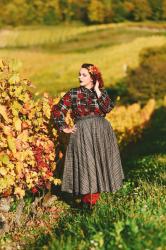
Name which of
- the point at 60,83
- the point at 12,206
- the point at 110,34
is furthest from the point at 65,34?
the point at 12,206

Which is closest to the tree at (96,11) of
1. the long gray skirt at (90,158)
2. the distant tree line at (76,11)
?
the distant tree line at (76,11)

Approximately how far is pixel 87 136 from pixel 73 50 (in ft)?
184

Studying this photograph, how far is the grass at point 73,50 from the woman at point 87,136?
25.5 m

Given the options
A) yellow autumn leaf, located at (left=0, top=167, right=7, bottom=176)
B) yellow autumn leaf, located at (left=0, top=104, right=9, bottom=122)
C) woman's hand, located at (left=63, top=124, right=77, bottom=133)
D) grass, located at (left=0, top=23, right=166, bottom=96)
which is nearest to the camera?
yellow autumn leaf, located at (left=0, top=167, right=7, bottom=176)

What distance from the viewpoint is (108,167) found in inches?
305

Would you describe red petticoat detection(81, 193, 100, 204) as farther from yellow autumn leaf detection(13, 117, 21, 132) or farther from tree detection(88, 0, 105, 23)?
tree detection(88, 0, 105, 23)

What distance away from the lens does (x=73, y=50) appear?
63156mm

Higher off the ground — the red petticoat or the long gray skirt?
the long gray skirt

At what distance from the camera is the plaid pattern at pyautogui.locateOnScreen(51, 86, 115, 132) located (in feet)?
24.9

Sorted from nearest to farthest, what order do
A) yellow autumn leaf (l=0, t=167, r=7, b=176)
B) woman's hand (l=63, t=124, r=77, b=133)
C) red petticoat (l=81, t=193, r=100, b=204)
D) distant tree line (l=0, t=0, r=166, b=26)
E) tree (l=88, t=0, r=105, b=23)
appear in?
yellow autumn leaf (l=0, t=167, r=7, b=176)
woman's hand (l=63, t=124, r=77, b=133)
red petticoat (l=81, t=193, r=100, b=204)
distant tree line (l=0, t=0, r=166, b=26)
tree (l=88, t=0, r=105, b=23)

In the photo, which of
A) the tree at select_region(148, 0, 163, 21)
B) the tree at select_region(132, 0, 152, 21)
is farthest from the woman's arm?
the tree at select_region(132, 0, 152, 21)

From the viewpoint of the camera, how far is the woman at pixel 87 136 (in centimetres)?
758

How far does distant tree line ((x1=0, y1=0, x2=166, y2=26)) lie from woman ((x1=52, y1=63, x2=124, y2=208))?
185 ft

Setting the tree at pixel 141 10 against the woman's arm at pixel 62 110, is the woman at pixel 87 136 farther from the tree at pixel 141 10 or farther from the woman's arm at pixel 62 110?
the tree at pixel 141 10
